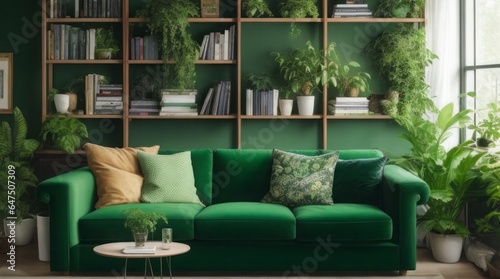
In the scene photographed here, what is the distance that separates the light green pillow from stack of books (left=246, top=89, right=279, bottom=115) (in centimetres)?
109

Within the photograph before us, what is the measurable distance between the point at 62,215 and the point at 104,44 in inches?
81.2

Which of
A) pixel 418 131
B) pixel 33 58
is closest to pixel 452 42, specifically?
pixel 418 131

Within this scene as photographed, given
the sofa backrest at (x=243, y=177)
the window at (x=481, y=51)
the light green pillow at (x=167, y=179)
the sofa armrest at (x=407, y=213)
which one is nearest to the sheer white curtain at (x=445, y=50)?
the window at (x=481, y=51)

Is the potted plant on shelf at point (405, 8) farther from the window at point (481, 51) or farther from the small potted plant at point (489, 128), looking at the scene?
the small potted plant at point (489, 128)

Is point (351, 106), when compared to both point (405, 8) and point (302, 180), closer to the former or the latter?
point (405, 8)

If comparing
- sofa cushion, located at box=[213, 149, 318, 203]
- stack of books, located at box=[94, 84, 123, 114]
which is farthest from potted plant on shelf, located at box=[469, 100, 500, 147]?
stack of books, located at box=[94, 84, 123, 114]

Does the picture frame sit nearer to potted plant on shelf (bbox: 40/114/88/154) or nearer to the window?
potted plant on shelf (bbox: 40/114/88/154)

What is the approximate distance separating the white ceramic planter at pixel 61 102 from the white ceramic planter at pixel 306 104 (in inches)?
77.3

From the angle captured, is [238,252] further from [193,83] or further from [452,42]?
[452,42]

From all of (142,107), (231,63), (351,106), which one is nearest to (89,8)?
(142,107)

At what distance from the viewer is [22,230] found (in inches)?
257

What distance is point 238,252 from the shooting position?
5.27 meters

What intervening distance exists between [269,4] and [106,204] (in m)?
2.41

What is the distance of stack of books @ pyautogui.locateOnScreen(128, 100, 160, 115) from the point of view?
6.74 meters
